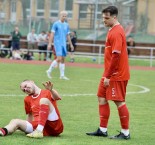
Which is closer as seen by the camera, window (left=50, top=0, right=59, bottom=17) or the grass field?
the grass field

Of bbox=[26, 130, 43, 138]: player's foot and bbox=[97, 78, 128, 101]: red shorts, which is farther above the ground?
bbox=[97, 78, 128, 101]: red shorts

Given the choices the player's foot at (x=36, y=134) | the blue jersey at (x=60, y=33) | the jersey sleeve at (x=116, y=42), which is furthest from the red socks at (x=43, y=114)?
the blue jersey at (x=60, y=33)

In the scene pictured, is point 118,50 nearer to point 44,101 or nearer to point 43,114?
point 44,101

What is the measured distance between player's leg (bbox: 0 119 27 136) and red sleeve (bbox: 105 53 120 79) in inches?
52.8

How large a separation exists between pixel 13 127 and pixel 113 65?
5.34 feet

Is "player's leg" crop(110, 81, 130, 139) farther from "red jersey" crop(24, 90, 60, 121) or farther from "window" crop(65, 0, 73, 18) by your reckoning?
"window" crop(65, 0, 73, 18)

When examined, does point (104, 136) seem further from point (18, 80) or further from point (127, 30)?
point (127, 30)

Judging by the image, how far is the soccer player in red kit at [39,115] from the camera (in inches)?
353

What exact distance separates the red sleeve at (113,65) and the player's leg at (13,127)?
4.40 ft

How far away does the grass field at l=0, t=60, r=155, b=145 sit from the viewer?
911cm

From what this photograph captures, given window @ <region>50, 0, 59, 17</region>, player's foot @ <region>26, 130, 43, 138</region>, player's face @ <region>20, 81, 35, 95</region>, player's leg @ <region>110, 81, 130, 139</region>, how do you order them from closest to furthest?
player's foot @ <region>26, 130, 43, 138</region> < player's face @ <region>20, 81, 35, 95</region> < player's leg @ <region>110, 81, 130, 139</region> < window @ <region>50, 0, 59, 17</region>

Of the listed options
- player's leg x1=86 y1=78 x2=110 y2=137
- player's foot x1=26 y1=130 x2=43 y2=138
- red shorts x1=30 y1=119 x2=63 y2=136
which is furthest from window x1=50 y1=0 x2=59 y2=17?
player's foot x1=26 y1=130 x2=43 y2=138

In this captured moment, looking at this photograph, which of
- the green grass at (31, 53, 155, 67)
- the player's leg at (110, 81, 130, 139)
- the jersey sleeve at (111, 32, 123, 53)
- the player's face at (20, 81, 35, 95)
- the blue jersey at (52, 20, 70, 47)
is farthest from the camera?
the green grass at (31, 53, 155, 67)

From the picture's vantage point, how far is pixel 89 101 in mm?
14727
